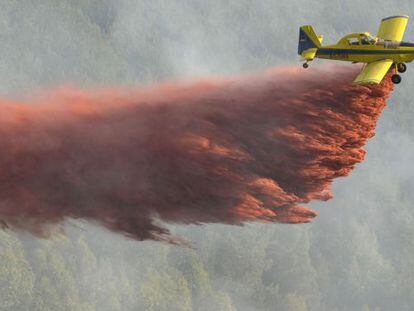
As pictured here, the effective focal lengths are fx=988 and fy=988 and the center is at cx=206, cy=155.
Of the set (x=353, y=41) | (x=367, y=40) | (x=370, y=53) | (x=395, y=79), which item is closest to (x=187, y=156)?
(x=395, y=79)

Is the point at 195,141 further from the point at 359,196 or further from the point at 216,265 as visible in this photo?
the point at 359,196

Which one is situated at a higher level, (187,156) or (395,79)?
(395,79)

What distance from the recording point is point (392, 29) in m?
55.4

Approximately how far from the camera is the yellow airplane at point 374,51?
50872 mm

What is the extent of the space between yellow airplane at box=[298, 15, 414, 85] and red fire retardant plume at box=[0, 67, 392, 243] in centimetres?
137

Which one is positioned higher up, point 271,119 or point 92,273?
point 271,119

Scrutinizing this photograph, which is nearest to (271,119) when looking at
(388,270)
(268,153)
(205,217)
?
(268,153)

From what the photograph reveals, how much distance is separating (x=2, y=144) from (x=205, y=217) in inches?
433

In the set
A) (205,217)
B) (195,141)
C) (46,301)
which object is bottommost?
(46,301)

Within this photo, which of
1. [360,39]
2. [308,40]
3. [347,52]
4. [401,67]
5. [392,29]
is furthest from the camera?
[308,40]

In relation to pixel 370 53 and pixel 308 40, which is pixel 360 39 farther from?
pixel 308 40

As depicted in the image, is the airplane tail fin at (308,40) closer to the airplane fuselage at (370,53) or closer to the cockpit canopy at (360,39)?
the airplane fuselage at (370,53)

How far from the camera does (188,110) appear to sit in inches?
2057

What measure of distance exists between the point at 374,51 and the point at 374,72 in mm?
3043
